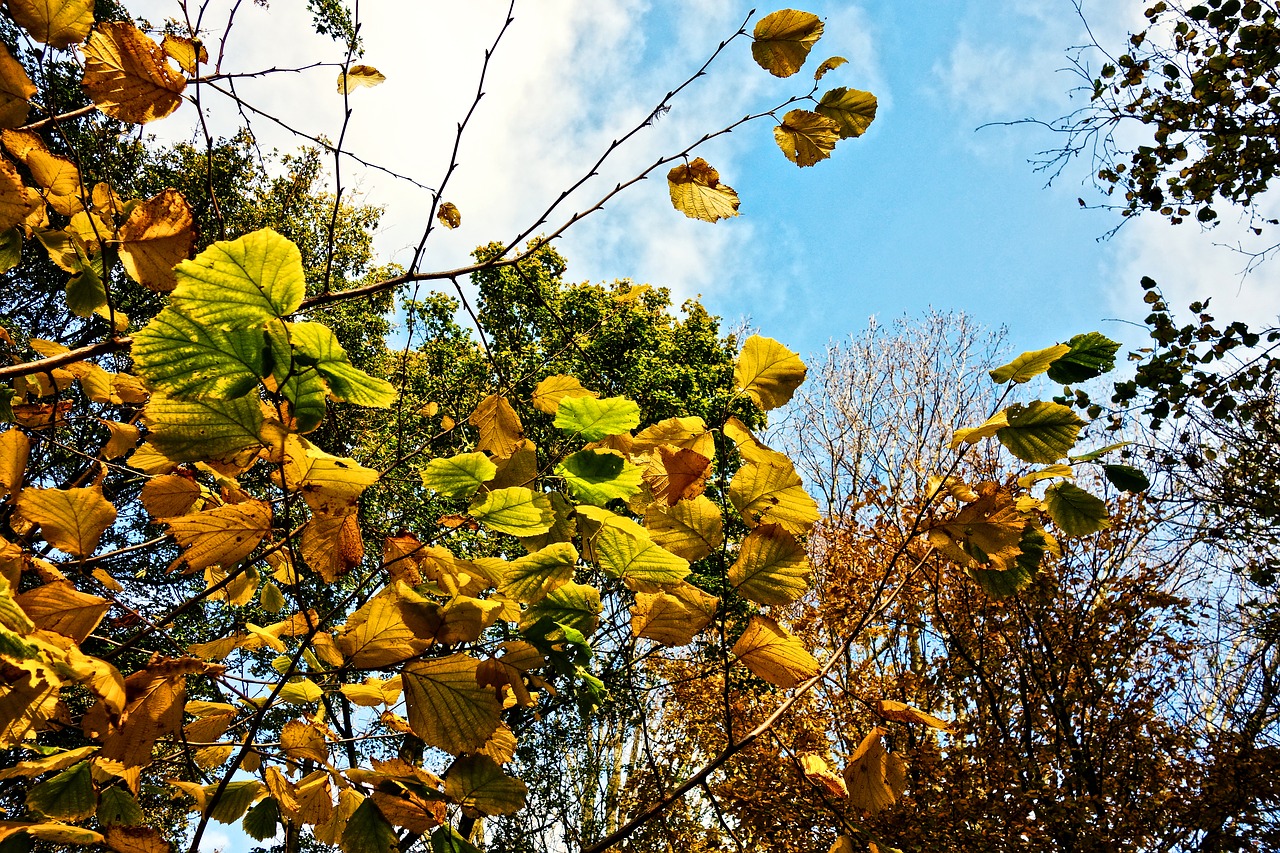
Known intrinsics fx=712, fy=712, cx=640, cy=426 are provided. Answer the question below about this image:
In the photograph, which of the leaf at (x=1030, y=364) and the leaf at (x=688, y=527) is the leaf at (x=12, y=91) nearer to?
the leaf at (x=688, y=527)

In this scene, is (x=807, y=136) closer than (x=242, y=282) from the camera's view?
No

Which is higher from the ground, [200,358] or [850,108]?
[850,108]

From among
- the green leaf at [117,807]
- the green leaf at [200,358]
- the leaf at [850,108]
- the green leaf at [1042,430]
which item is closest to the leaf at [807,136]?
the leaf at [850,108]

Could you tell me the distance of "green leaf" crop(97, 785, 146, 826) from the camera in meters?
0.81

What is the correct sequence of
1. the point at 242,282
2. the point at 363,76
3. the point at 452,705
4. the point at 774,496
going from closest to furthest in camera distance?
the point at 242,282 < the point at 452,705 < the point at 774,496 < the point at 363,76

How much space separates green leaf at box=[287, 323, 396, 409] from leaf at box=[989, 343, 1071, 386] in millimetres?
569

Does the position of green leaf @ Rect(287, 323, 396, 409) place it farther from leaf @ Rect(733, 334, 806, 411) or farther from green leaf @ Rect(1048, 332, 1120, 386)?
green leaf @ Rect(1048, 332, 1120, 386)

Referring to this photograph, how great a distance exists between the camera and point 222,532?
54cm

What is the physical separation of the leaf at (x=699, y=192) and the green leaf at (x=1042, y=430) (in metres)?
0.38

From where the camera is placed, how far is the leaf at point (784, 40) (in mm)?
739

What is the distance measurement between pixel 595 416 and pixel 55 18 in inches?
25.8

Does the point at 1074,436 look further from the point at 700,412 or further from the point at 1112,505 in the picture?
the point at 700,412

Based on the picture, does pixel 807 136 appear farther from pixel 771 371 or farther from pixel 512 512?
pixel 512 512

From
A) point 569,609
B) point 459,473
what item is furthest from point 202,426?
point 569,609
